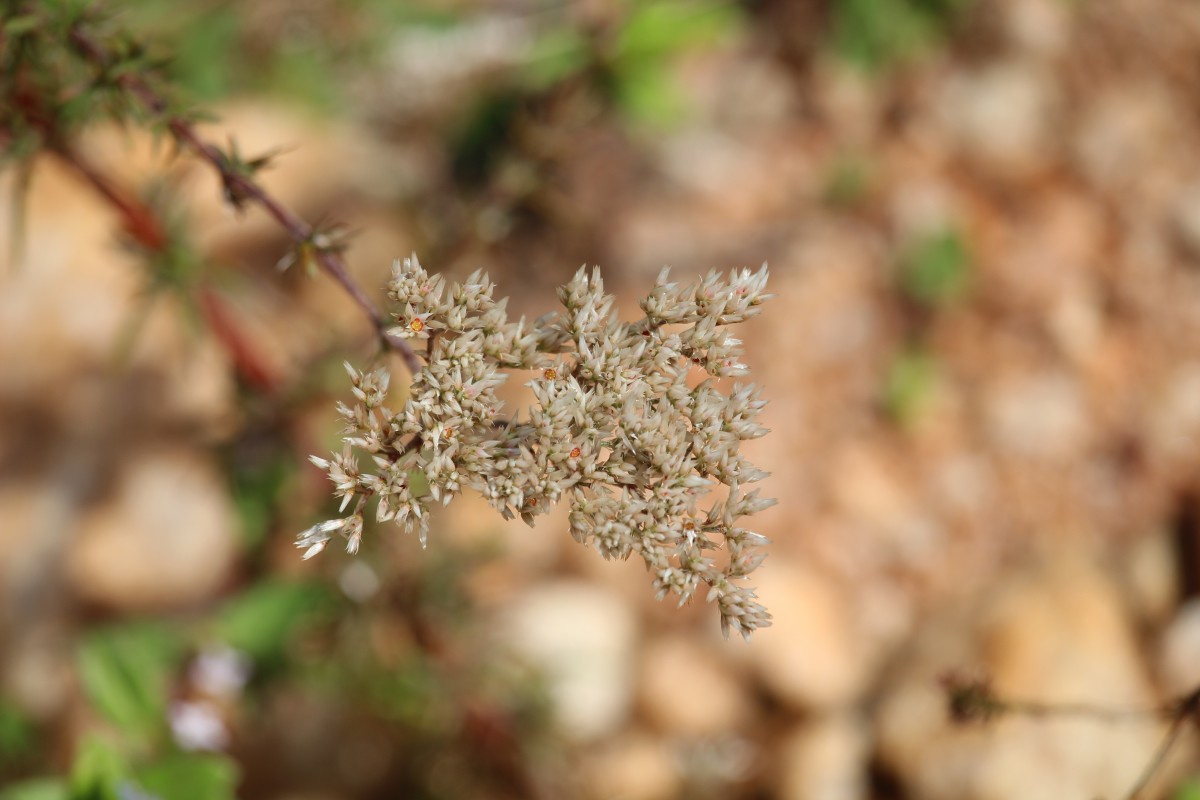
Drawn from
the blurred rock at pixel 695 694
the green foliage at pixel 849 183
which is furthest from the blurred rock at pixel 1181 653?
the green foliage at pixel 849 183

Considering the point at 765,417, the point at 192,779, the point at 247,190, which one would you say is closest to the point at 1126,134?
the point at 765,417

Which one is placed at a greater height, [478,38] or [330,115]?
[478,38]

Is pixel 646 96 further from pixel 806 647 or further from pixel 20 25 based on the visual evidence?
pixel 20 25

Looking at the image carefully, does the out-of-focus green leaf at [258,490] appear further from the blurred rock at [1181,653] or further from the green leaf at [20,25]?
the blurred rock at [1181,653]

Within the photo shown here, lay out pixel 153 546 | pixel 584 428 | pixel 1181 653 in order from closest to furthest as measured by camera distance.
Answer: pixel 584 428
pixel 1181 653
pixel 153 546

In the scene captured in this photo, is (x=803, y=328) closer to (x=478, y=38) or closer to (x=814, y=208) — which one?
(x=814, y=208)

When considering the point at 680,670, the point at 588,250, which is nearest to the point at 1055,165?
the point at 588,250

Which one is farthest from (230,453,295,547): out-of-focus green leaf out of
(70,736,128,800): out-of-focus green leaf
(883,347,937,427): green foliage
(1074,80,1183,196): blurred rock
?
(1074,80,1183,196): blurred rock

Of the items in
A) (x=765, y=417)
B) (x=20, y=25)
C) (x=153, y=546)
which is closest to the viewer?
(x=20, y=25)
